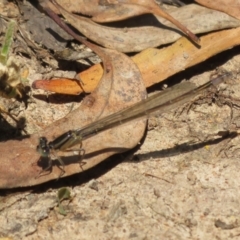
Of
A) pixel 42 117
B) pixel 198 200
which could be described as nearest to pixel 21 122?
pixel 42 117

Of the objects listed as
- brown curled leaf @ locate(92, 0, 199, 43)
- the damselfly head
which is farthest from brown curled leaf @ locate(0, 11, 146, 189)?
brown curled leaf @ locate(92, 0, 199, 43)

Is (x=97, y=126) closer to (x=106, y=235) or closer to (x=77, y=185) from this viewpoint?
(x=77, y=185)

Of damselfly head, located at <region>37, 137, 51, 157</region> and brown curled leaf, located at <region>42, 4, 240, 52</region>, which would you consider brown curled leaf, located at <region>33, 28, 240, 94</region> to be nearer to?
brown curled leaf, located at <region>42, 4, 240, 52</region>

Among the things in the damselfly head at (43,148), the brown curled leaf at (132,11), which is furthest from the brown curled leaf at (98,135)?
the brown curled leaf at (132,11)

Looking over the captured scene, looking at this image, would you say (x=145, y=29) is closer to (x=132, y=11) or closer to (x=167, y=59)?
(x=132, y=11)

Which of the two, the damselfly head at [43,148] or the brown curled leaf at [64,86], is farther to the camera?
the brown curled leaf at [64,86]

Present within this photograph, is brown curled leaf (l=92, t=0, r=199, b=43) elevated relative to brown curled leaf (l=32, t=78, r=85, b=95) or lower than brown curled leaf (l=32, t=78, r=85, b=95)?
elevated

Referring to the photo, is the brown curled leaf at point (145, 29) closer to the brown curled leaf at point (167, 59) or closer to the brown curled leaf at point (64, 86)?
the brown curled leaf at point (167, 59)

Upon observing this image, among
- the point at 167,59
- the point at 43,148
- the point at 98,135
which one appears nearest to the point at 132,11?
the point at 167,59
